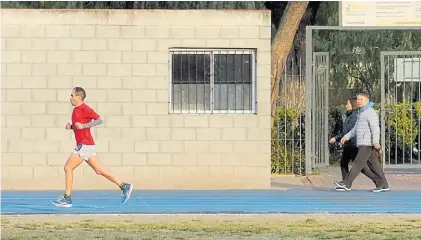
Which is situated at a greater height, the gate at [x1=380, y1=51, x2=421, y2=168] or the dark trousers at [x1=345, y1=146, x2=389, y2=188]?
the gate at [x1=380, y1=51, x2=421, y2=168]

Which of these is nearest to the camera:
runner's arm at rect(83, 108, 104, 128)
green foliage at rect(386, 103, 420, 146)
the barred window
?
runner's arm at rect(83, 108, 104, 128)

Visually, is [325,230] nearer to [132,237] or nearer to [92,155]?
[132,237]

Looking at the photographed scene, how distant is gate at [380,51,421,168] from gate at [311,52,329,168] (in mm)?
1298

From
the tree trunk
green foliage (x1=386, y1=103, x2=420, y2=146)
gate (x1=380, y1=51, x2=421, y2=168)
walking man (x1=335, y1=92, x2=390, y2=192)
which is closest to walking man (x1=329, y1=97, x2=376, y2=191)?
walking man (x1=335, y1=92, x2=390, y2=192)

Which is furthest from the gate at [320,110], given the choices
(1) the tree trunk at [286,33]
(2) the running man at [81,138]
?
(2) the running man at [81,138]

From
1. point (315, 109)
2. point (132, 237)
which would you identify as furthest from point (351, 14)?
point (132, 237)

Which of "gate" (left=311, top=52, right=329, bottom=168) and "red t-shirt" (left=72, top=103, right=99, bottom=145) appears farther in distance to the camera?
"gate" (left=311, top=52, right=329, bottom=168)

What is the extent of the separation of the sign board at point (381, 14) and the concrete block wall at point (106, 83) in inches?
88.8

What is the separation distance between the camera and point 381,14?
18.2 meters

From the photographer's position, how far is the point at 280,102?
2038 cm

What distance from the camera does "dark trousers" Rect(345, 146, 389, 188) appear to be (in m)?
16.0

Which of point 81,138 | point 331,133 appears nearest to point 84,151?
point 81,138

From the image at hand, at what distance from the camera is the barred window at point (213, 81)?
1689 centimetres

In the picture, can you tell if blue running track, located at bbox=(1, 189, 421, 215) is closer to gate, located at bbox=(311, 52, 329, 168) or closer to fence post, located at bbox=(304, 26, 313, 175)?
fence post, located at bbox=(304, 26, 313, 175)
